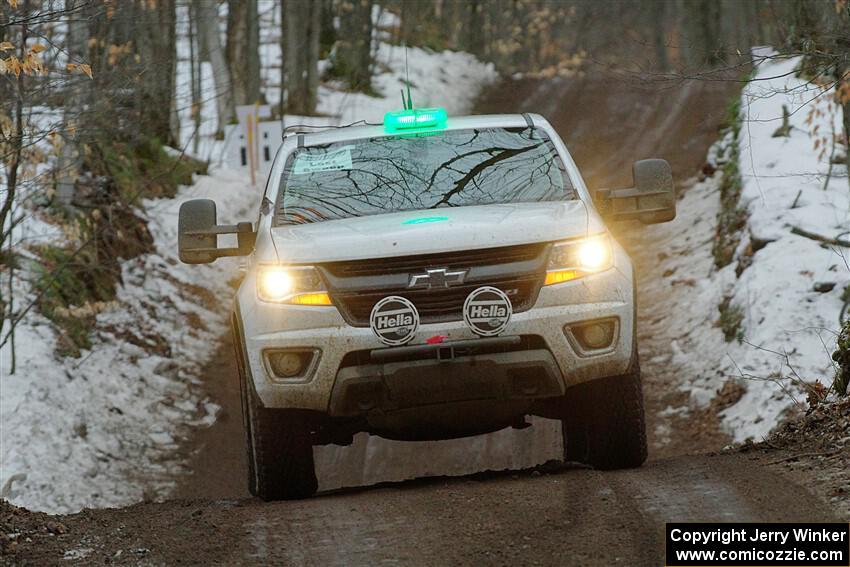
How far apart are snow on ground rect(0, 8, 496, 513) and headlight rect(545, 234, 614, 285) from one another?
16.8ft

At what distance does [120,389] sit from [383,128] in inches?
230

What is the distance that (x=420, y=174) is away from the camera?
7.95 meters

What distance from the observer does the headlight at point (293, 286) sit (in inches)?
272

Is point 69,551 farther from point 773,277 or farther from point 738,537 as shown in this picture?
point 773,277

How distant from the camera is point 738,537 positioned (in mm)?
5492

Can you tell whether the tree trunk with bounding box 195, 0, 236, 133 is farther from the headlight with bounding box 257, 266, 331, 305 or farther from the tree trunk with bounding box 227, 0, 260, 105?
the headlight with bounding box 257, 266, 331, 305

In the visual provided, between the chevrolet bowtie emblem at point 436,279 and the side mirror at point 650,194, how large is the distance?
4.46 feet

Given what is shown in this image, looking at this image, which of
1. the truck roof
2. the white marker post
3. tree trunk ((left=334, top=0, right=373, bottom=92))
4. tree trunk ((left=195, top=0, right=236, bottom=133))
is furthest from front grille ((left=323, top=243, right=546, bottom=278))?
tree trunk ((left=334, top=0, right=373, bottom=92))

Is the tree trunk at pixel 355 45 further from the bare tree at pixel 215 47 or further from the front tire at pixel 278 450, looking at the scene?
the front tire at pixel 278 450

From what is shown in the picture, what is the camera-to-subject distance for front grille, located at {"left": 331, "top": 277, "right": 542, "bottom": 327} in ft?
22.5

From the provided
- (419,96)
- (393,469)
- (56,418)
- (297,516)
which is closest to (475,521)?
(297,516)

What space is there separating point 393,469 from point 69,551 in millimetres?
4975

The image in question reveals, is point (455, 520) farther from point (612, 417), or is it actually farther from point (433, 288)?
point (612, 417)

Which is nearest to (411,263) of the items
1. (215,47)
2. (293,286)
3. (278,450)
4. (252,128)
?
(293,286)
